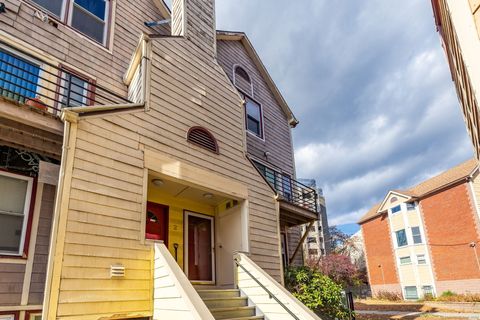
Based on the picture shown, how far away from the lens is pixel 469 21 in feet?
7.23

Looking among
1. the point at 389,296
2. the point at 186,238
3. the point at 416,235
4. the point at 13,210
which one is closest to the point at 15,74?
the point at 13,210

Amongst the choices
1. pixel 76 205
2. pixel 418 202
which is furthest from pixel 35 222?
pixel 418 202

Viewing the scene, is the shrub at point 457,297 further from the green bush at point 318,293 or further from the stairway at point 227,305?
the stairway at point 227,305

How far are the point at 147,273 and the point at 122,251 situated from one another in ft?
1.93

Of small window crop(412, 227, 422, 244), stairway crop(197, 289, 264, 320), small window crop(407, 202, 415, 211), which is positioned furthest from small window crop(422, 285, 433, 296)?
stairway crop(197, 289, 264, 320)

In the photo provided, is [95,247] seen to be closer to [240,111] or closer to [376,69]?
[240,111]

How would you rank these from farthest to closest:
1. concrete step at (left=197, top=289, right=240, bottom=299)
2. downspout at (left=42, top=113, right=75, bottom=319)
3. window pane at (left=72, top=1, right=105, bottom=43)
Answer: window pane at (left=72, top=1, right=105, bottom=43) < concrete step at (left=197, top=289, right=240, bottom=299) < downspout at (left=42, top=113, right=75, bottom=319)

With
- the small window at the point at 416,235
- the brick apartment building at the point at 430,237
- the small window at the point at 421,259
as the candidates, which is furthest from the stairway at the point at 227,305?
the small window at the point at 416,235

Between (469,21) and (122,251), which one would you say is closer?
(469,21)

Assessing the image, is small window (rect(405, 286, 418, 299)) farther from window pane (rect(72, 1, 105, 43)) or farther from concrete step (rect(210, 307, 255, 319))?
window pane (rect(72, 1, 105, 43))

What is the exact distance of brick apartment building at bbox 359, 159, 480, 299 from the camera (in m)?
25.0

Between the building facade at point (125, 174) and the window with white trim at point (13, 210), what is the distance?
0.06ft

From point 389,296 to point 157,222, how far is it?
103 ft

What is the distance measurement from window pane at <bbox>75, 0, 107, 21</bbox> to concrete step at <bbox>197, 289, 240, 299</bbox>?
295 inches
